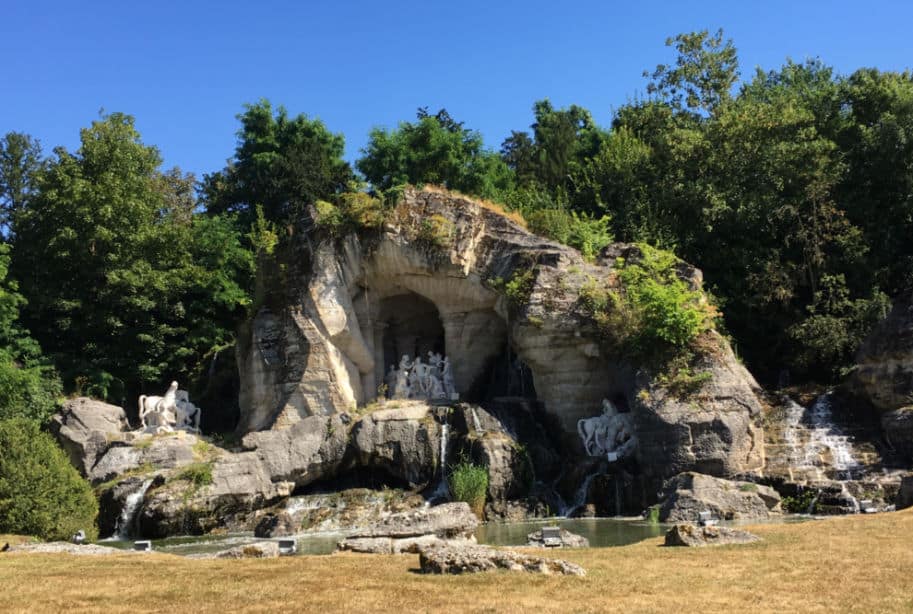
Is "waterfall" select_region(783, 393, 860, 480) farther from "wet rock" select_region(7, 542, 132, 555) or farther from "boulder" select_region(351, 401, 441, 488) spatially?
"wet rock" select_region(7, 542, 132, 555)

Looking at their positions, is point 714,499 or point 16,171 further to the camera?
point 16,171

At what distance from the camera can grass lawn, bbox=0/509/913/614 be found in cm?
864

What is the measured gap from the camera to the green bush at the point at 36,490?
53.5 feet

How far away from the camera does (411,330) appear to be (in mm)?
30156

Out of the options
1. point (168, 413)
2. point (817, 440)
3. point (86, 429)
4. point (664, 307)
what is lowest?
point (817, 440)

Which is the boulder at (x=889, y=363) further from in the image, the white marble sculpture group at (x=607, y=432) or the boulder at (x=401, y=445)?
the boulder at (x=401, y=445)

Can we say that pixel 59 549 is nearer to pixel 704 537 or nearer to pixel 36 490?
pixel 36 490

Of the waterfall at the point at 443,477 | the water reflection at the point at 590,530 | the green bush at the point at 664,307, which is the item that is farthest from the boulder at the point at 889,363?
the waterfall at the point at 443,477

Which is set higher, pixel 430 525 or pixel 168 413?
pixel 168 413

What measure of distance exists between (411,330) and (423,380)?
9.62 feet

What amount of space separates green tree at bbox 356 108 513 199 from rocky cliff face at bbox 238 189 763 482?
881 centimetres

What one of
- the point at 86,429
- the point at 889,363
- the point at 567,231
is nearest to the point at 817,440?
the point at 889,363

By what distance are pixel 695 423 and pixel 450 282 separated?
9.07m

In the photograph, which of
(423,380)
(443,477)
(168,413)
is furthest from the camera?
(423,380)
